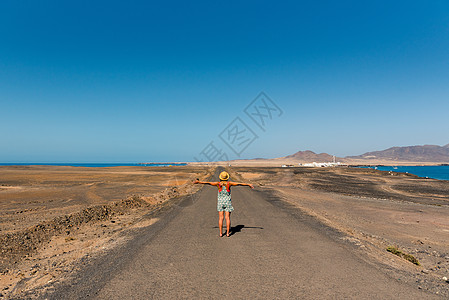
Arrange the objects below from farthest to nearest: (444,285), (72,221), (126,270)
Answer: (72,221) < (126,270) < (444,285)

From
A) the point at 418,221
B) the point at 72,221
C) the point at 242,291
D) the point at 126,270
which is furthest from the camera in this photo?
the point at 418,221

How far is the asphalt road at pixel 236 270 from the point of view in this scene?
4.95 m

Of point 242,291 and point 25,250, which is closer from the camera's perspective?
point 242,291

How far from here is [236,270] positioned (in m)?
6.02

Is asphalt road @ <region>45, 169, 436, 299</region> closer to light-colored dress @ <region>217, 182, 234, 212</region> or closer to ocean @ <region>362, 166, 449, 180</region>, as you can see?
light-colored dress @ <region>217, 182, 234, 212</region>

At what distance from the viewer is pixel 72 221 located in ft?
41.4

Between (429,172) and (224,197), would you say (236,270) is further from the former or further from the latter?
(429,172)

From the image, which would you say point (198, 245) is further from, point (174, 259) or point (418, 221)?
point (418, 221)

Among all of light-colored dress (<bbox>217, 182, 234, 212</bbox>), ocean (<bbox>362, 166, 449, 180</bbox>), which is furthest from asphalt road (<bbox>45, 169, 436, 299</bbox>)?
ocean (<bbox>362, 166, 449, 180</bbox>)

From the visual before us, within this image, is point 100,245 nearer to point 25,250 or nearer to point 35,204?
point 25,250

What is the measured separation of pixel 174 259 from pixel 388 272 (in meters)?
5.45

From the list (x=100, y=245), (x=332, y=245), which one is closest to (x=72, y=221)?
(x=100, y=245)

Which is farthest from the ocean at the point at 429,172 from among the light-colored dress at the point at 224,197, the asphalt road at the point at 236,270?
the light-colored dress at the point at 224,197

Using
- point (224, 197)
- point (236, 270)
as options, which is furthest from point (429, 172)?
point (236, 270)
